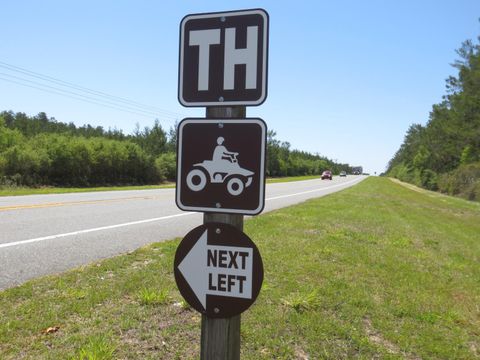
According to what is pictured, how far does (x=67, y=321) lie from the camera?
3.94m

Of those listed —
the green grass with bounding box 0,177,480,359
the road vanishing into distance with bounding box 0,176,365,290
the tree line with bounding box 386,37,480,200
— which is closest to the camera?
the green grass with bounding box 0,177,480,359

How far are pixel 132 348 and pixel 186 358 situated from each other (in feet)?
1.55

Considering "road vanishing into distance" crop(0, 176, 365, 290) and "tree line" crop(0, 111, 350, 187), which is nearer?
"road vanishing into distance" crop(0, 176, 365, 290)

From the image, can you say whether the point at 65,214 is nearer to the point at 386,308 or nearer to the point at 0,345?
the point at 0,345

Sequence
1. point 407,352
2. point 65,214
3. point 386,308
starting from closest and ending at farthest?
point 407,352, point 386,308, point 65,214

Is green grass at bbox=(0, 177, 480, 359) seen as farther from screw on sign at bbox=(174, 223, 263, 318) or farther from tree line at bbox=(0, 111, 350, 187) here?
tree line at bbox=(0, 111, 350, 187)

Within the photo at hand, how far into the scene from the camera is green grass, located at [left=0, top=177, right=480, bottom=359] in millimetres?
3605

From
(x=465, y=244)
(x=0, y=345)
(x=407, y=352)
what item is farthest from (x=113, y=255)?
(x=465, y=244)

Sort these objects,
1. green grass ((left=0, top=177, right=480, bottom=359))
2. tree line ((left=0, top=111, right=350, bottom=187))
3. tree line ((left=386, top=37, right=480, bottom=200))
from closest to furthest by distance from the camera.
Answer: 1. green grass ((left=0, top=177, right=480, bottom=359))
2. tree line ((left=0, top=111, right=350, bottom=187))
3. tree line ((left=386, top=37, right=480, bottom=200))

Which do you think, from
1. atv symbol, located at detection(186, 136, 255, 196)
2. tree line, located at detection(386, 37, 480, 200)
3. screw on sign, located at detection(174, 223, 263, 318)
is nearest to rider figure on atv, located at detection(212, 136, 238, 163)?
atv symbol, located at detection(186, 136, 255, 196)

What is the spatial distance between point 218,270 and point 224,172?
1.65 feet

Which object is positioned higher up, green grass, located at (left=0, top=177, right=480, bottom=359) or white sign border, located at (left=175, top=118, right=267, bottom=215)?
white sign border, located at (left=175, top=118, right=267, bottom=215)

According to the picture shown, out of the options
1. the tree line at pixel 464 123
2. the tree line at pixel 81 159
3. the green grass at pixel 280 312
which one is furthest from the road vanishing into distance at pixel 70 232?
the tree line at pixel 464 123

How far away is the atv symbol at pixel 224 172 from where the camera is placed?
2076 mm
